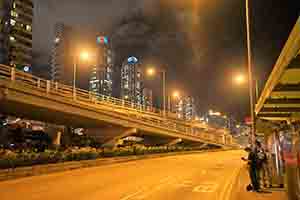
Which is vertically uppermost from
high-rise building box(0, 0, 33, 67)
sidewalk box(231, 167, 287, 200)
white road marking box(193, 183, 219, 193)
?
high-rise building box(0, 0, 33, 67)

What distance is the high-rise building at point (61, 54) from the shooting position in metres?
171

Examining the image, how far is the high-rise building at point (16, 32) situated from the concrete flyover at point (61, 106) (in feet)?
224

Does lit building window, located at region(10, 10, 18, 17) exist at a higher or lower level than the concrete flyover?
higher

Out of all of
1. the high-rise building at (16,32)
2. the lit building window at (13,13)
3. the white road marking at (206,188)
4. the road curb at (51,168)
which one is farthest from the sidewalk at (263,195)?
the lit building window at (13,13)

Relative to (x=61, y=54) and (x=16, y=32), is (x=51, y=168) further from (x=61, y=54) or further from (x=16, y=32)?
(x=61, y=54)

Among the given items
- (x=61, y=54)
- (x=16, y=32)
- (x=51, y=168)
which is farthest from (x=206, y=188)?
(x=61, y=54)

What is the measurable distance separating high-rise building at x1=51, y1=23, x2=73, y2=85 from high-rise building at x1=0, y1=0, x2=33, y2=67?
55.7 m

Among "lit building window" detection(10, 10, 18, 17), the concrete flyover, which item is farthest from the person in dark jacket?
"lit building window" detection(10, 10, 18, 17)

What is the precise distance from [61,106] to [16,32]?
289 ft

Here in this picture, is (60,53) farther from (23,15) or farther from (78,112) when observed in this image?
(78,112)

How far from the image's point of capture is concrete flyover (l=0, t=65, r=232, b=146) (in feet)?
77.0

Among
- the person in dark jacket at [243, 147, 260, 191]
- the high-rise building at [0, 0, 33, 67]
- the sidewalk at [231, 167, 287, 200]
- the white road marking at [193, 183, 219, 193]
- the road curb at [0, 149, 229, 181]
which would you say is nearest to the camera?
the sidewalk at [231, 167, 287, 200]

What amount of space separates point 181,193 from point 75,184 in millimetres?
5163

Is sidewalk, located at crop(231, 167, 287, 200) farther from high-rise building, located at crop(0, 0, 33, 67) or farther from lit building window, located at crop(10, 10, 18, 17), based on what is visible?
lit building window, located at crop(10, 10, 18, 17)
